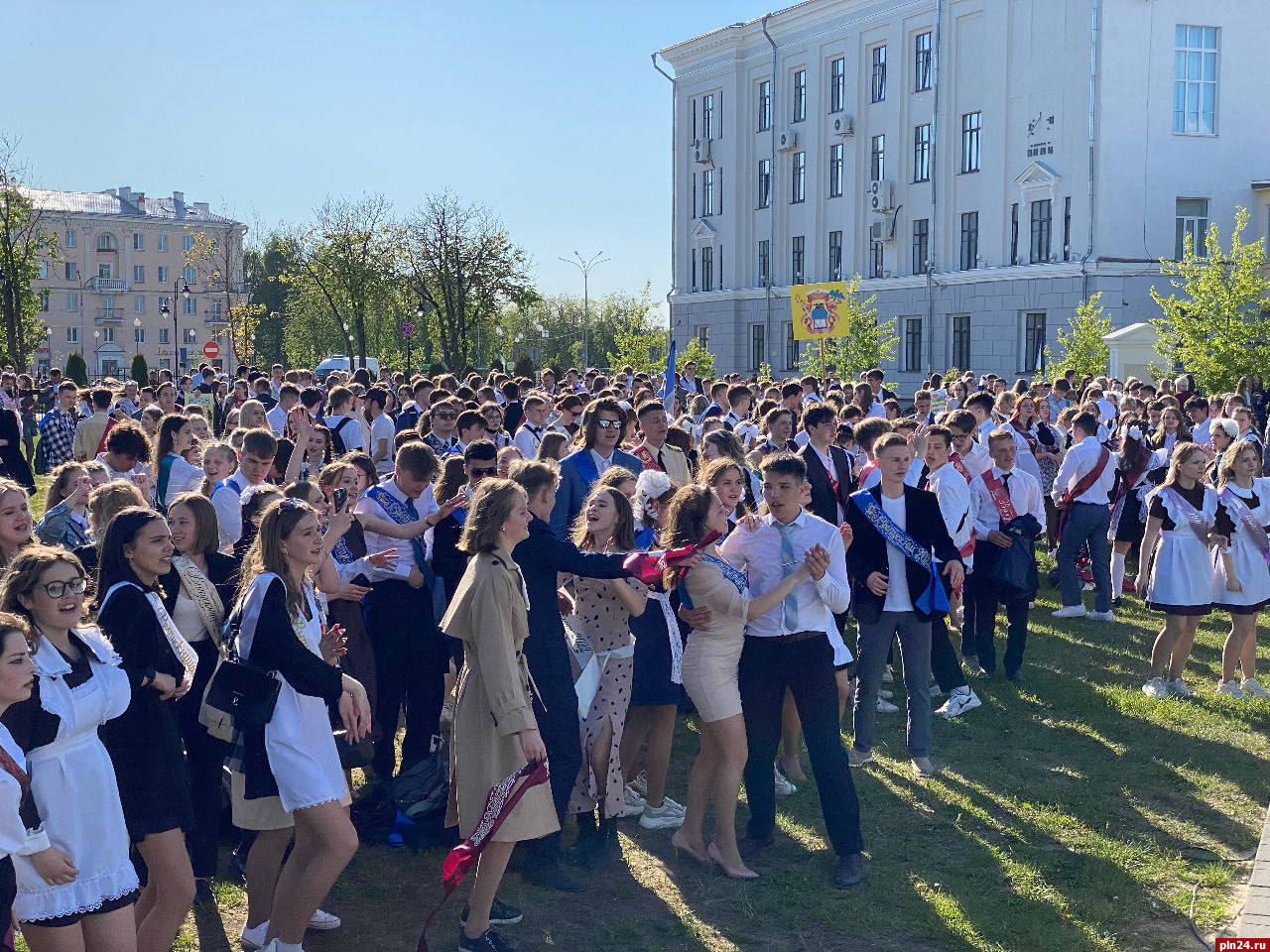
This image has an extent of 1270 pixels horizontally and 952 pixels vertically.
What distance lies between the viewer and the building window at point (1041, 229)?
39.1 metres

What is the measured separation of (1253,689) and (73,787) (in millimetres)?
8222

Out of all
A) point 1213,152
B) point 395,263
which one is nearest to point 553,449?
point 1213,152

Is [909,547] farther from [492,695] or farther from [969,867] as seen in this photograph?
[492,695]

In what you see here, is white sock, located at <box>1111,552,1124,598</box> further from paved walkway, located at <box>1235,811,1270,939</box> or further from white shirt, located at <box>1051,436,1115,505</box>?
paved walkway, located at <box>1235,811,1270,939</box>

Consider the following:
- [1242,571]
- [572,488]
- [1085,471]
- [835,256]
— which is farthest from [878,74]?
[572,488]

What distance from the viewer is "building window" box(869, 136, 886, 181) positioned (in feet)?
153

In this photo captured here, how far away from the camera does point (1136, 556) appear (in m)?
15.0

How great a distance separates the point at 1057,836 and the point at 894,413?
9173mm

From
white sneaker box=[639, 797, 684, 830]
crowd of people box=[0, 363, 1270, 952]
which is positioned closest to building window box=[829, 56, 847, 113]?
crowd of people box=[0, 363, 1270, 952]

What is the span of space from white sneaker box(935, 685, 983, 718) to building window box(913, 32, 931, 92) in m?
38.3

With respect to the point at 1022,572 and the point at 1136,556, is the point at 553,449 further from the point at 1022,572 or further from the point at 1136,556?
the point at 1136,556

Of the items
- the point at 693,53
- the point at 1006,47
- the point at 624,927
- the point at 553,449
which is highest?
the point at 693,53

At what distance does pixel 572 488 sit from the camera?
27.5 feet

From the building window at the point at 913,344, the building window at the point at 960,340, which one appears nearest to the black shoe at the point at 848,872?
the building window at the point at 960,340
